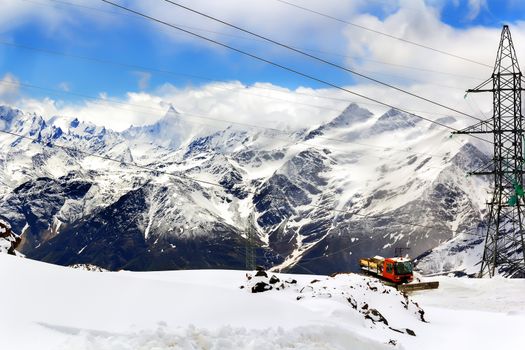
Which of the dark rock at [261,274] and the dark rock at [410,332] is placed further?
the dark rock at [261,274]

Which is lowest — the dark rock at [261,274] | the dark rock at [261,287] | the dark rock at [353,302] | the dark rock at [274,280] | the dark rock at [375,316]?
the dark rock at [375,316]

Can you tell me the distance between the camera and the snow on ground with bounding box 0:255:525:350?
49.4 feet

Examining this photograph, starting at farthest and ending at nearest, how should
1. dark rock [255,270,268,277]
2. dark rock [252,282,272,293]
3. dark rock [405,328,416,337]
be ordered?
dark rock [255,270,268,277], dark rock [252,282,272,293], dark rock [405,328,416,337]

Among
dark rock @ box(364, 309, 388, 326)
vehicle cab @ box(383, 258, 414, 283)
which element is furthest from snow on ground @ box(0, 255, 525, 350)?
vehicle cab @ box(383, 258, 414, 283)

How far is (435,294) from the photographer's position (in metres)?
40.2

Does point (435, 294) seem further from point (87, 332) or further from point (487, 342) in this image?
point (87, 332)

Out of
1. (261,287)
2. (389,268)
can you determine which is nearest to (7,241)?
(261,287)

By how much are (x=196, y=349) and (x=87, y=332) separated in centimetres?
293

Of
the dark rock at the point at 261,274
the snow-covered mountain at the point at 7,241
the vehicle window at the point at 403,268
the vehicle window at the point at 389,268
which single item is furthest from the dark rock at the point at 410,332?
the vehicle window at the point at 389,268

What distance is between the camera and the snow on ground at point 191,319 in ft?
49.4

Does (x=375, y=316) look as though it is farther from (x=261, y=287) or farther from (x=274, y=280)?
(x=261, y=287)

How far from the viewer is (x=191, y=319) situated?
1762cm

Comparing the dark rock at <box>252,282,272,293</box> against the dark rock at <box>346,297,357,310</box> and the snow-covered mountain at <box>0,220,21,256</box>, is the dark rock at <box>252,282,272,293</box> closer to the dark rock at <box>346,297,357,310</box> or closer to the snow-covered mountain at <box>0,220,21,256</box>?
the dark rock at <box>346,297,357,310</box>

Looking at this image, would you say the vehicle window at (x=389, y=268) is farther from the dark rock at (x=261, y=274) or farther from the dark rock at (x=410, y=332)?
the dark rock at (x=410, y=332)
